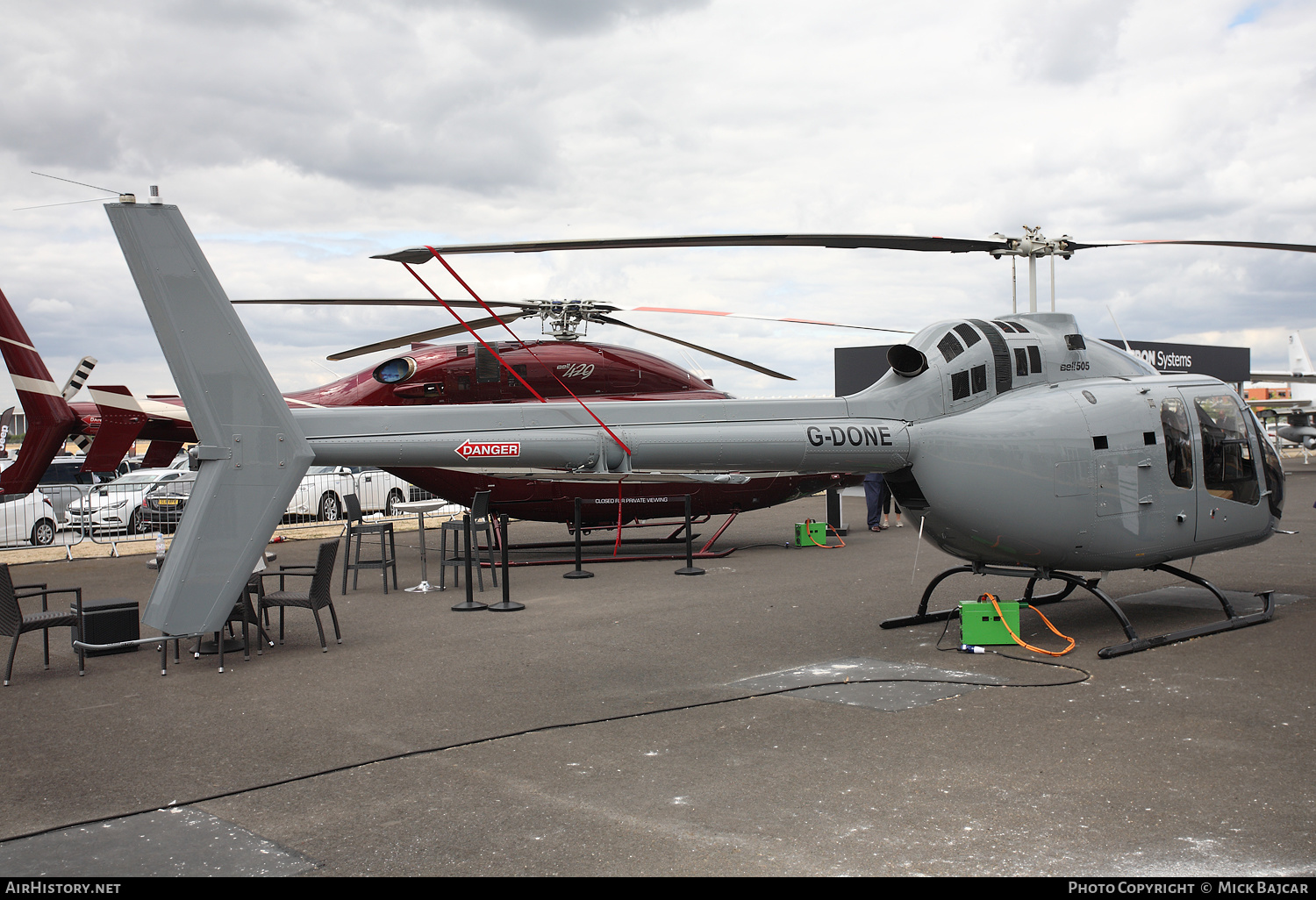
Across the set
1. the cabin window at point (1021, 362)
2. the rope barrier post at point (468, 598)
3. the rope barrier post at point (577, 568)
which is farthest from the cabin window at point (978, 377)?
the rope barrier post at point (577, 568)

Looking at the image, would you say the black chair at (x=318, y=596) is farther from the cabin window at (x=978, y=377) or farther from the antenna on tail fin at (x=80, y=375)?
the cabin window at (x=978, y=377)

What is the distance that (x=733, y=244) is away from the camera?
22.5 ft

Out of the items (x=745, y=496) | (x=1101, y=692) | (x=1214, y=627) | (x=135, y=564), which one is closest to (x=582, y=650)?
(x=1101, y=692)

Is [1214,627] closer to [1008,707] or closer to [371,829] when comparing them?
[1008,707]

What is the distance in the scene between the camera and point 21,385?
1005 centimetres

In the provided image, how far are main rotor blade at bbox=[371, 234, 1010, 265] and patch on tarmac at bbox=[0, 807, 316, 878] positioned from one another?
340 centimetres

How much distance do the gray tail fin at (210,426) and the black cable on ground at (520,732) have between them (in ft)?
3.23

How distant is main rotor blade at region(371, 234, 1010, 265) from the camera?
6.01 meters

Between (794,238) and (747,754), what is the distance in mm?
3631

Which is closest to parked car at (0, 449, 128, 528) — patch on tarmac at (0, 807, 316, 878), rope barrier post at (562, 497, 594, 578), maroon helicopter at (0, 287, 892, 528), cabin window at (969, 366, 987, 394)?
maroon helicopter at (0, 287, 892, 528)

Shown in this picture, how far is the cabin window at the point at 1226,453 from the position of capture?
8.88 metres

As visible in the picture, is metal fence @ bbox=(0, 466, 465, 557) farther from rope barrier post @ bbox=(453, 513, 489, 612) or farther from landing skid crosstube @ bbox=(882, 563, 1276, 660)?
landing skid crosstube @ bbox=(882, 563, 1276, 660)

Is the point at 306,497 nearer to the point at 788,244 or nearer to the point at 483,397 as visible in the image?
the point at 483,397

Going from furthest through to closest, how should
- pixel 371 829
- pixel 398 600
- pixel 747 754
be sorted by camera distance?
pixel 398 600 < pixel 747 754 < pixel 371 829
